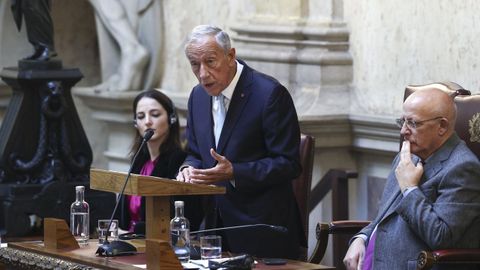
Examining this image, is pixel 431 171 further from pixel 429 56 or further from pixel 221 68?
pixel 429 56

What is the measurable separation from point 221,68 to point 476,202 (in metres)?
1.22

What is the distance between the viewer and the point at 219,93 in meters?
6.55

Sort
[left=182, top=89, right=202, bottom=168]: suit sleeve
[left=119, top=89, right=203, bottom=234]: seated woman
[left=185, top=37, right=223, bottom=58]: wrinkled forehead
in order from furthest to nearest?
1. [left=119, top=89, right=203, bottom=234]: seated woman
2. [left=182, top=89, right=202, bottom=168]: suit sleeve
3. [left=185, top=37, right=223, bottom=58]: wrinkled forehead

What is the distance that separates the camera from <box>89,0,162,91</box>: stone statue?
1116 cm

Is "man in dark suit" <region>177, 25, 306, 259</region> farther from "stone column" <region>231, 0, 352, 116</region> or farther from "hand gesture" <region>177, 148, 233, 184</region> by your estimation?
"stone column" <region>231, 0, 352, 116</region>

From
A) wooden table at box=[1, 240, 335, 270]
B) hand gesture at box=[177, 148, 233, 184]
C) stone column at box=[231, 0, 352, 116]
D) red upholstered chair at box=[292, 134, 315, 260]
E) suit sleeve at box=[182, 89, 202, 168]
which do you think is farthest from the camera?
stone column at box=[231, 0, 352, 116]

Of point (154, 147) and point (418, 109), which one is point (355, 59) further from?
point (418, 109)

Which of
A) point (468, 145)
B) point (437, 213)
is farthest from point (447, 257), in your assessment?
point (468, 145)

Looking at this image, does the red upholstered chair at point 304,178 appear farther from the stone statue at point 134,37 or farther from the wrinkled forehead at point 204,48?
the stone statue at point 134,37

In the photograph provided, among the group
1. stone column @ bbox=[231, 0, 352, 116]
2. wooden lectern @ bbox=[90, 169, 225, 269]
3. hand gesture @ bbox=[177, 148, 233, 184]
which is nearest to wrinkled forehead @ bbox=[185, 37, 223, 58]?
hand gesture @ bbox=[177, 148, 233, 184]

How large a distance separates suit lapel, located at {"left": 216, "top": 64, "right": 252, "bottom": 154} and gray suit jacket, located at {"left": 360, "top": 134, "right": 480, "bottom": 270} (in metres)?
0.82

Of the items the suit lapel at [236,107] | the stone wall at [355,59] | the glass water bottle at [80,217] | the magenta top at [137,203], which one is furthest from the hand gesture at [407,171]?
the stone wall at [355,59]

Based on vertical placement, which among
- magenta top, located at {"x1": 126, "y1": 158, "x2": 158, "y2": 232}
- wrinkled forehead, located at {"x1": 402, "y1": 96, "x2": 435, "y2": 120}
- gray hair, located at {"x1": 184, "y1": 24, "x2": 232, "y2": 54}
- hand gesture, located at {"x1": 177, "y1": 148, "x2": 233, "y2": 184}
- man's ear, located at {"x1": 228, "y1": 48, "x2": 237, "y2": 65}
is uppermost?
gray hair, located at {"x1": 184, "y1": 24, "x2": 232, "y2": 54}

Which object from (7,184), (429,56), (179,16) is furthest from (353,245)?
(179,16)
